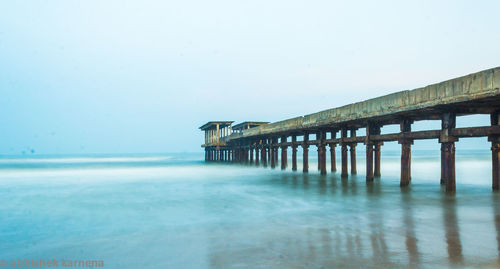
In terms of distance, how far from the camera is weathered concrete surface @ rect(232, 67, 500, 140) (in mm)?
8898

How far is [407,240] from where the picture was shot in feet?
21.2

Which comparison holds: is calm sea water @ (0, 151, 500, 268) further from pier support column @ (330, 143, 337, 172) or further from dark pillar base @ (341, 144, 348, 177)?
pier support column @ (330, 143, 337, 172)

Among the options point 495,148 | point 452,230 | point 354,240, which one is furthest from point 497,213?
point 354,240

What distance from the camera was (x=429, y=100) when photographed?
35.2ft

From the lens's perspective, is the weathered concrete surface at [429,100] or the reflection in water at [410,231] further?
the weathered concrete surface at [429,100]

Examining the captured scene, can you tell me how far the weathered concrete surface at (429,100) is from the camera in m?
8.90

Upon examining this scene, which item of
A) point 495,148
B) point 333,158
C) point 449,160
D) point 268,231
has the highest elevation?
point 495,148

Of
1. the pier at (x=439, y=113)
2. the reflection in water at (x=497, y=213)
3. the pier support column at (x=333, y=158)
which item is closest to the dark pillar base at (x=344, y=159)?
the pier at (x=439, y=113)

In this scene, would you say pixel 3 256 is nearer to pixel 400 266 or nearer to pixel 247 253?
pixel 247 253

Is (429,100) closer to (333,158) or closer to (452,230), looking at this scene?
(452,230)

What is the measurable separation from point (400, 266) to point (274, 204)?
252 inches

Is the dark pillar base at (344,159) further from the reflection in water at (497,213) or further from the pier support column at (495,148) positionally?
the reflection in water at (497,213)

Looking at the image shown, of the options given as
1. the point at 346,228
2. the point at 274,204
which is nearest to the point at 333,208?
the point at 274,204

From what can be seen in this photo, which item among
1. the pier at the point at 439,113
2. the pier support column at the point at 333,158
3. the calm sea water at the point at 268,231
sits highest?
the pier at the point at 439,113
